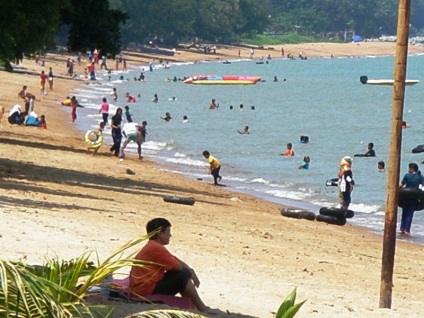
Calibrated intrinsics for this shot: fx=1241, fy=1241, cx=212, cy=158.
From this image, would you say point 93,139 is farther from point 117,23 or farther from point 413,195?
point 413,195

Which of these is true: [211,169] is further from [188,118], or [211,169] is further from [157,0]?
[157,0]

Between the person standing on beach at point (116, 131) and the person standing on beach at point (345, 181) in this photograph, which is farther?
the person standing on beach at point (116, 131)

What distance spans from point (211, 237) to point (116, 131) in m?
15.9

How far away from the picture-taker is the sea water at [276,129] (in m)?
34.0

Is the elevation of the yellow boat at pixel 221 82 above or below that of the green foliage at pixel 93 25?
below

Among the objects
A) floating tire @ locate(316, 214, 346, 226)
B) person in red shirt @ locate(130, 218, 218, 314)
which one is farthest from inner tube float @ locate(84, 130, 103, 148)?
person in red shirt @ locate(130, 218, 218, 314)

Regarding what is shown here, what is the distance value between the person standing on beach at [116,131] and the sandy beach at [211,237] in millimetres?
1481

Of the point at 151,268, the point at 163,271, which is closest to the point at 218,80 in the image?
the point at 163,271

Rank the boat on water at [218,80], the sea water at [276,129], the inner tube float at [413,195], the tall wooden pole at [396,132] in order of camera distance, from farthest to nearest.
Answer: the boat on water at [218,80], the sea water at [276,129], the inner tube float at [413,195], the tall wooden pole at [396,132]

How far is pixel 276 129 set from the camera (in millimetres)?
60625

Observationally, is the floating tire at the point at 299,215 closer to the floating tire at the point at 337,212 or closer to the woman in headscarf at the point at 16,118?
the floating tire at the point at 337,212

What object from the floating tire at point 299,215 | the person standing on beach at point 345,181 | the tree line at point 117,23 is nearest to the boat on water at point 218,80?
the tree line at point 117,23

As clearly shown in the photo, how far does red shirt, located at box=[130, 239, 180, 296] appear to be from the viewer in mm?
10289

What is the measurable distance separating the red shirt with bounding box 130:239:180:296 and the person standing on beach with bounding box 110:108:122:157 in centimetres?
2282
